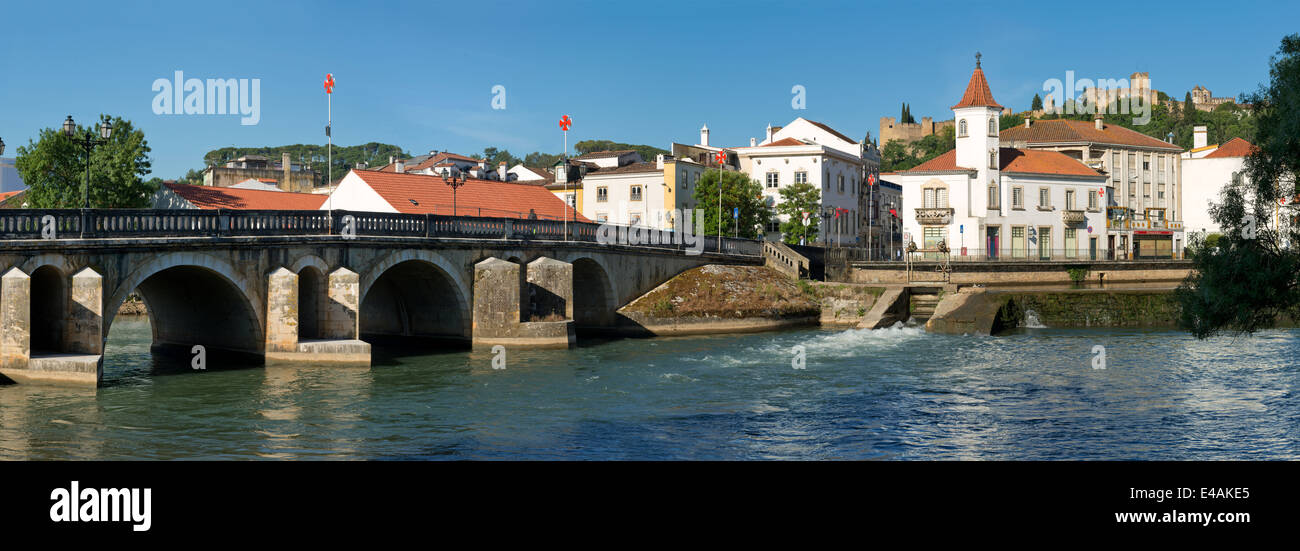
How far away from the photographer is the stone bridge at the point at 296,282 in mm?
32062

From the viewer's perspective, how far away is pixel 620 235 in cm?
5606

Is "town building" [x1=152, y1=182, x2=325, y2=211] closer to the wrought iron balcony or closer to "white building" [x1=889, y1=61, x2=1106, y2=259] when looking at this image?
the wrought iron balcony

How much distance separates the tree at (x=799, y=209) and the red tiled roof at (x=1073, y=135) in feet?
73.3

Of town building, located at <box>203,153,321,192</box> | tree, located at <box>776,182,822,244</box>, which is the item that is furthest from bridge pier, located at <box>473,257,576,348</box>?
town building, located at <box>203,153,321,192</box>

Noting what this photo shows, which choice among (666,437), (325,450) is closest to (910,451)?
(666,437)

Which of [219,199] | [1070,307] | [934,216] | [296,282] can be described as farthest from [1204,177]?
[296,282]

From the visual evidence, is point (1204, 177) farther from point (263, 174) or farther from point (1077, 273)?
point (263, 174)

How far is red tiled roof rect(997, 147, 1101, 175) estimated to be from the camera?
268ft

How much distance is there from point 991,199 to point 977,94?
817 cm

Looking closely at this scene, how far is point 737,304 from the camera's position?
56.3 m

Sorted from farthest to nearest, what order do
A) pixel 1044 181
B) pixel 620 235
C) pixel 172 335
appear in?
pixel 1044 181, pixel 620 235, pixel 172 335

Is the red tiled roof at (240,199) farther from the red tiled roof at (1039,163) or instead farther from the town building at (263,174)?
the red tiled roof at (1039,163)
